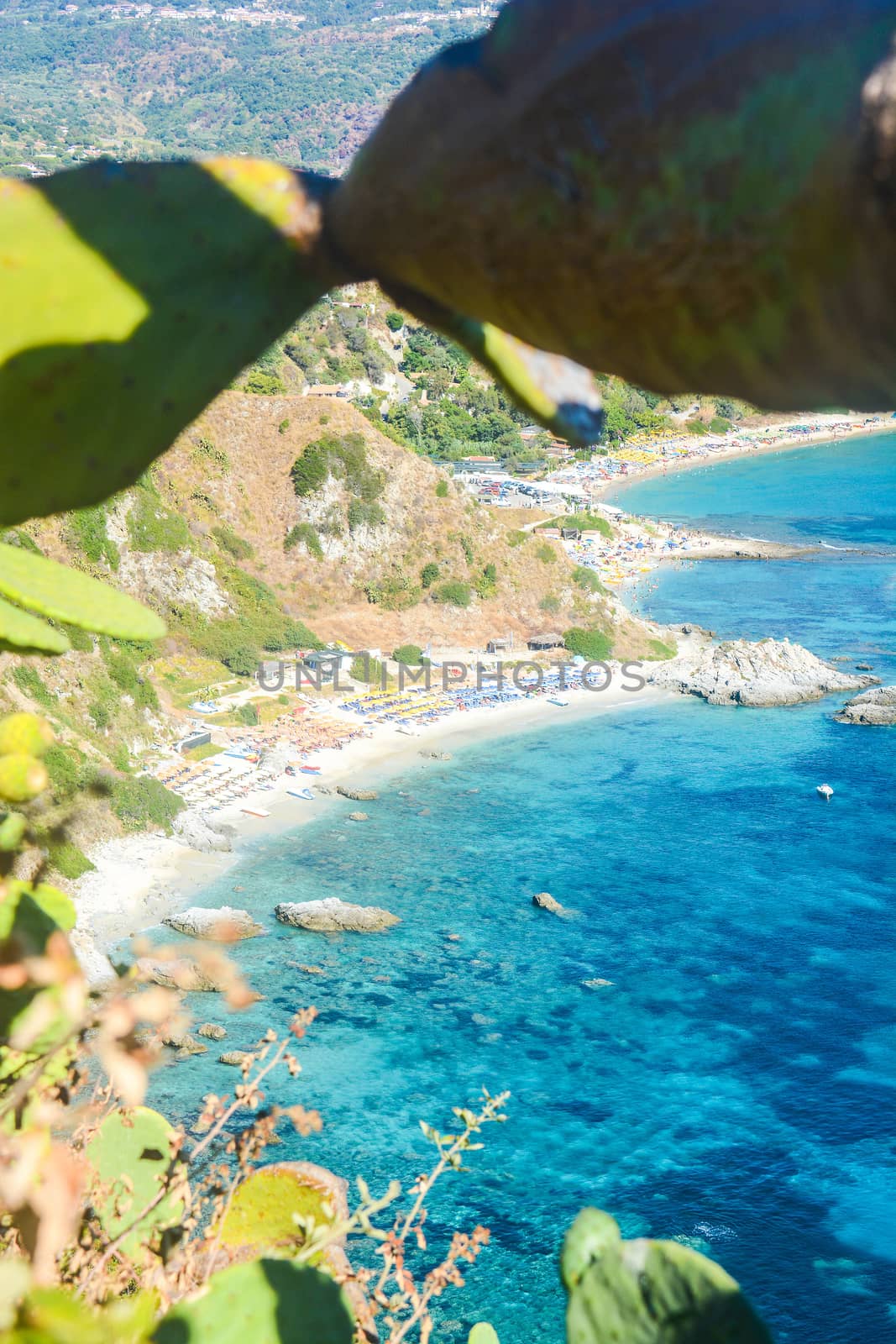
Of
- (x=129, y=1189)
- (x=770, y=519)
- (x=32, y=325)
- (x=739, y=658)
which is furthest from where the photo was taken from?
(x=770, y=519)

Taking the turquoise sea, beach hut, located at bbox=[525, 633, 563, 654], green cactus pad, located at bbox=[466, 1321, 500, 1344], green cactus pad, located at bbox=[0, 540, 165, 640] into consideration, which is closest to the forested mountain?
beach hut, located at bbox=[525, 633, 563, 654]

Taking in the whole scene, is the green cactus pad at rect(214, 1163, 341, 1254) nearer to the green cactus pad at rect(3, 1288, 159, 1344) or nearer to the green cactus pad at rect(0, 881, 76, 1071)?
the green cactus pad at rect(0, 881, 76, 1071)

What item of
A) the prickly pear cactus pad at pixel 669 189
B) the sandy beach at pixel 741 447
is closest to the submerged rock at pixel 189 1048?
the prickly pear cactus pad at pixel 669 189

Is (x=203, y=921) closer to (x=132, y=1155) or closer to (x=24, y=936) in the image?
(x=132, y=1155)

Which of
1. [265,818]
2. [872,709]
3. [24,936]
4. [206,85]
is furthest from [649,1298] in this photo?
[206,85]

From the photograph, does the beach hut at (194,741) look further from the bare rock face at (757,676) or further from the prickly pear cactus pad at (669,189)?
the prickly pear cactus pad at (669,189)

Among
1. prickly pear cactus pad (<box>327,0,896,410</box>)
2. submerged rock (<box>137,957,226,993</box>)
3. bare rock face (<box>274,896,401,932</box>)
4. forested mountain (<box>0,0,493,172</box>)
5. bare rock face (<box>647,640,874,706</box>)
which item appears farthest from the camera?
forested mountain (<box>0,0,493,172</box>)

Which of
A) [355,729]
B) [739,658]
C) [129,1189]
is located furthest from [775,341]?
[739,658]

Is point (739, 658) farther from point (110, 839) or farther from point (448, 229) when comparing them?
point (448, 229)

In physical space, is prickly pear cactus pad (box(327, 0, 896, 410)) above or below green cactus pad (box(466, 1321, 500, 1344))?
above
